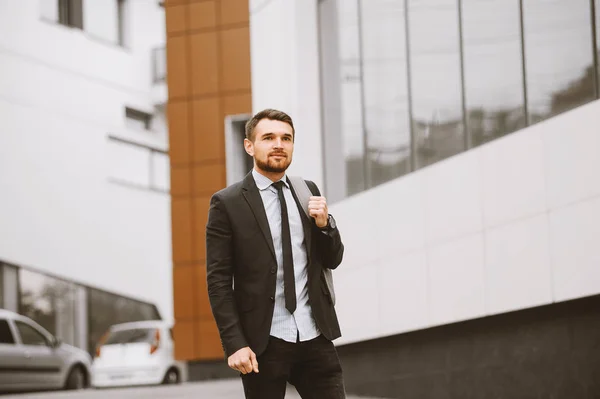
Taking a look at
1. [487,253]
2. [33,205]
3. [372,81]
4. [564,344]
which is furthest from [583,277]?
[33,205]

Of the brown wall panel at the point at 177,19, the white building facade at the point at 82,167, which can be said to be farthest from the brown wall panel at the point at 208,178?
the white building facade at the point at 82,167

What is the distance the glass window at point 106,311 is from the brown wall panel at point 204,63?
436 inches

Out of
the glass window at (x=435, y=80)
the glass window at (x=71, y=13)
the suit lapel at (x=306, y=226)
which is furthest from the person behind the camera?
the glass window at (x=71, y=13)

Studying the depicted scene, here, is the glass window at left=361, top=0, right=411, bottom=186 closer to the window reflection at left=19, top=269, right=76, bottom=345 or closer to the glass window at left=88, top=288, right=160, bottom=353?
the window reflection at left=19, top=269, right=76, bottom=345

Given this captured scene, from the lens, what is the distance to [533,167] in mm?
11211

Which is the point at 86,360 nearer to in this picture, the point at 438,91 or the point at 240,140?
the point at 240,140

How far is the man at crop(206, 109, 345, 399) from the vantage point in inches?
179

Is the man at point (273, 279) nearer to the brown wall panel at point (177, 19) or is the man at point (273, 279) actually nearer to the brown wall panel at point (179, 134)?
the brown wall panel at point (179, 134)

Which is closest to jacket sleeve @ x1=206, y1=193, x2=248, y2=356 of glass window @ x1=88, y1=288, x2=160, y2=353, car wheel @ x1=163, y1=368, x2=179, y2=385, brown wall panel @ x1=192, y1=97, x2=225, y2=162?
car wheel @ x1=163, y1=368, x2=179, y2=385

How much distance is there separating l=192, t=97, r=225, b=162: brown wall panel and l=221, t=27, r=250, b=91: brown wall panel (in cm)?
55

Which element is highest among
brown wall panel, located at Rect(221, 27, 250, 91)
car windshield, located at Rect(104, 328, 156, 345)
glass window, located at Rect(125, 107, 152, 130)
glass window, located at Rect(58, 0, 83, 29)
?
glass window, located at Rect(58, 0, 83, 29)

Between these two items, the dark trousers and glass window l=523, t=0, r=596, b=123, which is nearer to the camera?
the dark trousers

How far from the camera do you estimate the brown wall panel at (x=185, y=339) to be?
2623cm

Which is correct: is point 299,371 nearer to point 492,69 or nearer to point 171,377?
point 492,69
